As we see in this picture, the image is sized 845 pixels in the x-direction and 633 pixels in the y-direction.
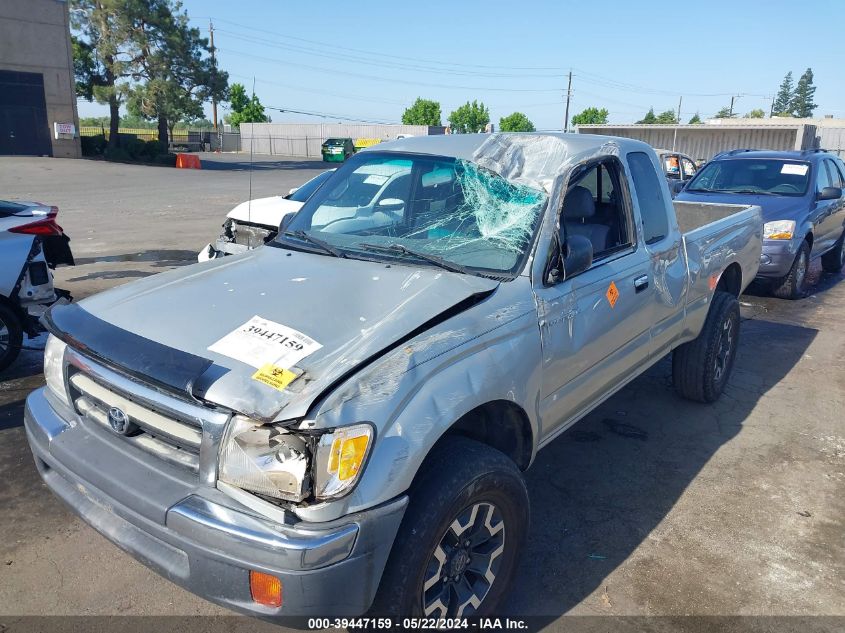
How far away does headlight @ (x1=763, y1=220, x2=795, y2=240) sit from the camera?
8266mm

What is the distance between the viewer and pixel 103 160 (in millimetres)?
38000

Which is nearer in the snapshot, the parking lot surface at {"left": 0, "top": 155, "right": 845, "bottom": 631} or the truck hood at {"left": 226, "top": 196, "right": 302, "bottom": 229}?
the parking lot surface at {"left": 0, "top": 155, "right": 845, "bottom": 631}

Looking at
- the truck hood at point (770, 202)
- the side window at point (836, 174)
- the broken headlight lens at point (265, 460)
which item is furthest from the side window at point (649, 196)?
the side window at point (836, 174)

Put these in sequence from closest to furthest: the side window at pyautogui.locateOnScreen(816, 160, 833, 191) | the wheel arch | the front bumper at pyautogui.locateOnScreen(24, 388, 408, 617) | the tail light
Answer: the front bumper at pyautogui.locateOnScreen(24, 388, 408, 617)
the wheel arch
the tail light
the side window at pyautogui.locateOnScreen(816, 160, 833, 191)

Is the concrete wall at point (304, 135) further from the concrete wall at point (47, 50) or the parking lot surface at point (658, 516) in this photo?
the parking lot surface at point (658, 516)

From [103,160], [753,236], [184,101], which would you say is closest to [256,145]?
[184,101]

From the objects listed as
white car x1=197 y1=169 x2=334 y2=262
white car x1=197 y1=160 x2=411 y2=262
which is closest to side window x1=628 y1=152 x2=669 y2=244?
white car x1=197 y1=160 x2=411 y2=262

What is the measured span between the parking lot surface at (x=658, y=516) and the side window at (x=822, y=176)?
3434mm

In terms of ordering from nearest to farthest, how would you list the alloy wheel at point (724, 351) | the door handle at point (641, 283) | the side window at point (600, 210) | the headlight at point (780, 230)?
the side window at point (600, 210) → the door handle at point (641, 283) → the alloy wheel at point (724, 351) → the headlight at point (780, 230)

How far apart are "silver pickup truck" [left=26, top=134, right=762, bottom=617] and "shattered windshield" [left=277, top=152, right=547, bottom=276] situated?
13 millimetres

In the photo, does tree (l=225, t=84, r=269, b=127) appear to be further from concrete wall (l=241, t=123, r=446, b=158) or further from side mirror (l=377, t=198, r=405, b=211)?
side mirror (l=377, t=198, r=405, b=211)

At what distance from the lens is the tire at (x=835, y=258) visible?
1045 cm

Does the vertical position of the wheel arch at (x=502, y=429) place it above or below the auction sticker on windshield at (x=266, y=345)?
below

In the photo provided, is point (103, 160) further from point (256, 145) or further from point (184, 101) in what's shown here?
point (256, 145)
